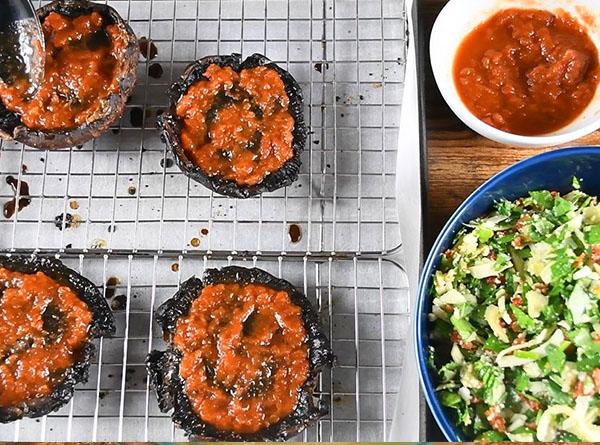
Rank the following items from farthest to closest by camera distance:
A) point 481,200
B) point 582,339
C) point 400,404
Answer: point 400,404, point 481,200, point 582,339

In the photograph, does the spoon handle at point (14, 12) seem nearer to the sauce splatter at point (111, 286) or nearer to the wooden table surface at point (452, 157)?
the sauce splatter at point (111, 286)

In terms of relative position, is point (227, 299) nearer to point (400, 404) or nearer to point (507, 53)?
point (400, 404)

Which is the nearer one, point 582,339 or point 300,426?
point 582,339

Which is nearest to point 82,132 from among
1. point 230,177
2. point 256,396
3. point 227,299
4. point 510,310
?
point 230,177

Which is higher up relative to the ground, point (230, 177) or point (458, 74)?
point (458, 74)

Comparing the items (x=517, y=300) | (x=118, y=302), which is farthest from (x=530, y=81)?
(x=118, y=302)

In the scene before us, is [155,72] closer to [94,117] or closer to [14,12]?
[94,117]
